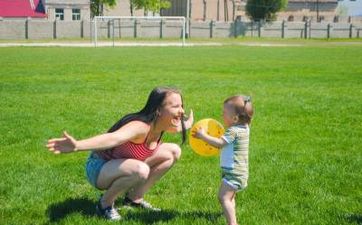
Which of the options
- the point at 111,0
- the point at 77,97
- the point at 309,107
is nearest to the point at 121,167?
the point at 309,107

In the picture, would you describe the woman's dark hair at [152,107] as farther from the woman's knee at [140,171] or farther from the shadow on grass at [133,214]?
the shadow on grass at [133,214]

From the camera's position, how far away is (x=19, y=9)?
81.5 meters

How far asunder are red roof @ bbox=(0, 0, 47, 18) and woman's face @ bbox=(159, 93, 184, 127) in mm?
79916

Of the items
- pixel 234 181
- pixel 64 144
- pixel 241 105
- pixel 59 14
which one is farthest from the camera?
pixel 59 14

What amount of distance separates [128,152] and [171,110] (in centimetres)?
59

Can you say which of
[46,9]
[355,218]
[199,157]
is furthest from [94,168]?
[46,9]

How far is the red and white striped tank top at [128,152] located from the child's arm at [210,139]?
710 millimetres

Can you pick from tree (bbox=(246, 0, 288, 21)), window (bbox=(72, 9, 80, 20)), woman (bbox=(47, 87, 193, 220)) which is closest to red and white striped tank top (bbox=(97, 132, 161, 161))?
woman (bbox=(47, 87, 193, 220))

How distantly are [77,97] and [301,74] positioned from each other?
400 inches

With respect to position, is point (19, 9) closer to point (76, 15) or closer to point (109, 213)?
point (76, 15)

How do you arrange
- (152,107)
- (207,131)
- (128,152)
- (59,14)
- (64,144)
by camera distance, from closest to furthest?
1. (64,144)
2. (207,131)
3. (152,107)
4. (128,152)
5. (59,14)

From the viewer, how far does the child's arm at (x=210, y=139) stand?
4.84 m

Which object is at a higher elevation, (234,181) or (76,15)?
(76,15)

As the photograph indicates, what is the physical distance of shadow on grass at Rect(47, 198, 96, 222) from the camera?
5500 millimetres
